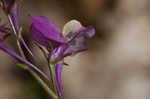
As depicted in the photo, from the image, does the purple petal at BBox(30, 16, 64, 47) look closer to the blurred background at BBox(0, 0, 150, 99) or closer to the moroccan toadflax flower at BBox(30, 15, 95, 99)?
the moroccan toadflax flower at BBox(30, 15, 95, 99)

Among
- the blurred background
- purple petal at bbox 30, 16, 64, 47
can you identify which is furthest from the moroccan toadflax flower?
the blurred background

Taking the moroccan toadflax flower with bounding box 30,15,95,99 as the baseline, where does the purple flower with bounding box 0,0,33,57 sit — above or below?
above

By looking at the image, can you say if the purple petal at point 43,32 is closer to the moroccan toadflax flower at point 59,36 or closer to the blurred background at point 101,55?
the moroccan toadflax flower at point 59,36

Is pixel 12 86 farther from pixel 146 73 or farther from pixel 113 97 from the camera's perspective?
pixel 146 73

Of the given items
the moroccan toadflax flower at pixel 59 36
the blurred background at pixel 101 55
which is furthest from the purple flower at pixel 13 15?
the blurred background at pixel 101 55

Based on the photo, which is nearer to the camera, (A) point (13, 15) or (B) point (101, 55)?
(A) point (13, 15)

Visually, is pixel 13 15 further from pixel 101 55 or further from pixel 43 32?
pixel 101 55

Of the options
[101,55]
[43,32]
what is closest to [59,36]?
[43,32]
